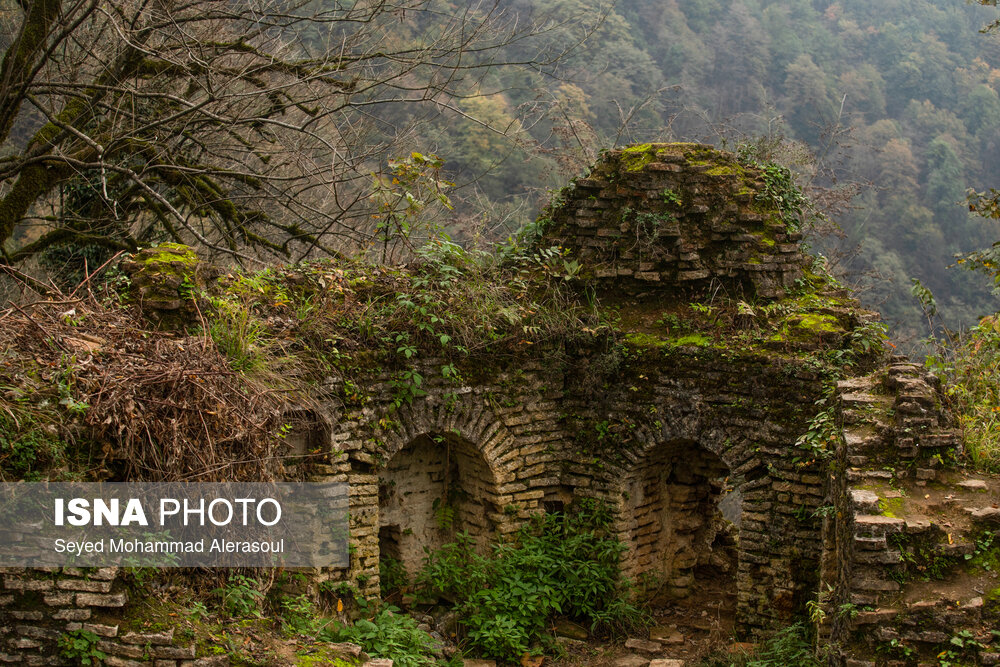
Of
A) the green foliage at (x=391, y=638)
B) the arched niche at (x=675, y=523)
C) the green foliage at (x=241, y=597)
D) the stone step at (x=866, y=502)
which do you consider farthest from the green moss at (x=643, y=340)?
the green foliage at (x=241, y=597)

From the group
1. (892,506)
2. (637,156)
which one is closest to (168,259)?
(637,156)

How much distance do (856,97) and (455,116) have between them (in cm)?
1351

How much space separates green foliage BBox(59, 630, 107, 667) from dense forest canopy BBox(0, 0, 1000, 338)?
380 centimetres

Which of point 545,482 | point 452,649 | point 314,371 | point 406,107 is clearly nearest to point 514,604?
point 452,649

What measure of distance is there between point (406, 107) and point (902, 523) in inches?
528

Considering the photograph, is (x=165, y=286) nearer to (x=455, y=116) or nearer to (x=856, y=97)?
(x=455, y=116)

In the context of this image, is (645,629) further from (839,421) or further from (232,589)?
(232,589)

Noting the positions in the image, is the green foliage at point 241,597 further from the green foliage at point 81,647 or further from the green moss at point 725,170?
the green moss at point 725,170

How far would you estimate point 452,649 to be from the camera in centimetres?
629

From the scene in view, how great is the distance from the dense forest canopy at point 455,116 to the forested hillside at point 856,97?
0.07m

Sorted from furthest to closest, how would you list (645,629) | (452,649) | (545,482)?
(545,482) → (645,629) → (452,649)

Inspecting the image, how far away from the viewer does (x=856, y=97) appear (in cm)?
2377

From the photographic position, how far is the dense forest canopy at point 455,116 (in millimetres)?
7770

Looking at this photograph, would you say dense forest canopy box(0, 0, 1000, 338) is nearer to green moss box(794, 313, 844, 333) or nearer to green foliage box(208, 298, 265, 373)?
green foliage box(208, 298, 265, 373)
